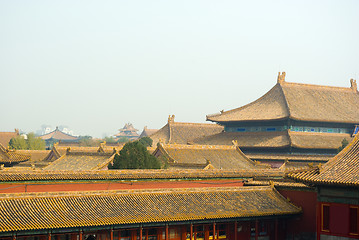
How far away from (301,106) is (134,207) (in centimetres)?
3932

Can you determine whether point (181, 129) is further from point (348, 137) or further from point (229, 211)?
point (229, 211)

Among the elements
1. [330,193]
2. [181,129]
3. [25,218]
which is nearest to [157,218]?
[25,218]

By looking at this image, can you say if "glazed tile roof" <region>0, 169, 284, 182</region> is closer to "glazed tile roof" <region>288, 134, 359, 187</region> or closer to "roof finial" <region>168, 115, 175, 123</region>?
"glazed tile roof" <region>288, 134, 359, 187</region>

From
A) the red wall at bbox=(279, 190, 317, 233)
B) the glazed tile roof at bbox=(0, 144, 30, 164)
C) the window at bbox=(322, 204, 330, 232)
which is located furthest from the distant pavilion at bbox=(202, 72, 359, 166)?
the window at bbox=(322, 204, 330, 232)

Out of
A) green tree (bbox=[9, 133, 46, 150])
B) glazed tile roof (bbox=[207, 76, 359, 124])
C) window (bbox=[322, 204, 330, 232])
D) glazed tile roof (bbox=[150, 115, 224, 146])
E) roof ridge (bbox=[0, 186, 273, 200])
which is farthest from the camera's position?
green tree (bbox=[9, 133, 46, 150])

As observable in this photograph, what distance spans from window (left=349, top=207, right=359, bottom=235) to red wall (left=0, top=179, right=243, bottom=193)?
1217cm

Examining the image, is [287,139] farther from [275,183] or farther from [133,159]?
[275,183]

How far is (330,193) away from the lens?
29.5m

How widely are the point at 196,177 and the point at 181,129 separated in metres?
46.5

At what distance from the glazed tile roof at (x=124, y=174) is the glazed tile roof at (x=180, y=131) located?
128 feet

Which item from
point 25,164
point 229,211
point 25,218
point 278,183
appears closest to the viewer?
point 25,218

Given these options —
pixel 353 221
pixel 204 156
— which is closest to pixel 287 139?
pixel 204 156

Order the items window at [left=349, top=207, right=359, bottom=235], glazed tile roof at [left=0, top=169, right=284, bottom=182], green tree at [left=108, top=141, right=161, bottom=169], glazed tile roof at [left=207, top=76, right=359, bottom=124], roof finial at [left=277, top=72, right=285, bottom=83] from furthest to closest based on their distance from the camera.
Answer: roof finial at [left=277, top=72, right=285, bottom=83] → glazed tile roof at [left=207, top=76, right=359, bottom=124] → green tree at [left=108, top=141, right=161, bottom=169] → glazed tile roof at [left=0, top=169, right=284, bottom=182] → window at [left=349, top=207, right=359, bottom=235]

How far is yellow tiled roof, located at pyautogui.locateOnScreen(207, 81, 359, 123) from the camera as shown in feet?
213
